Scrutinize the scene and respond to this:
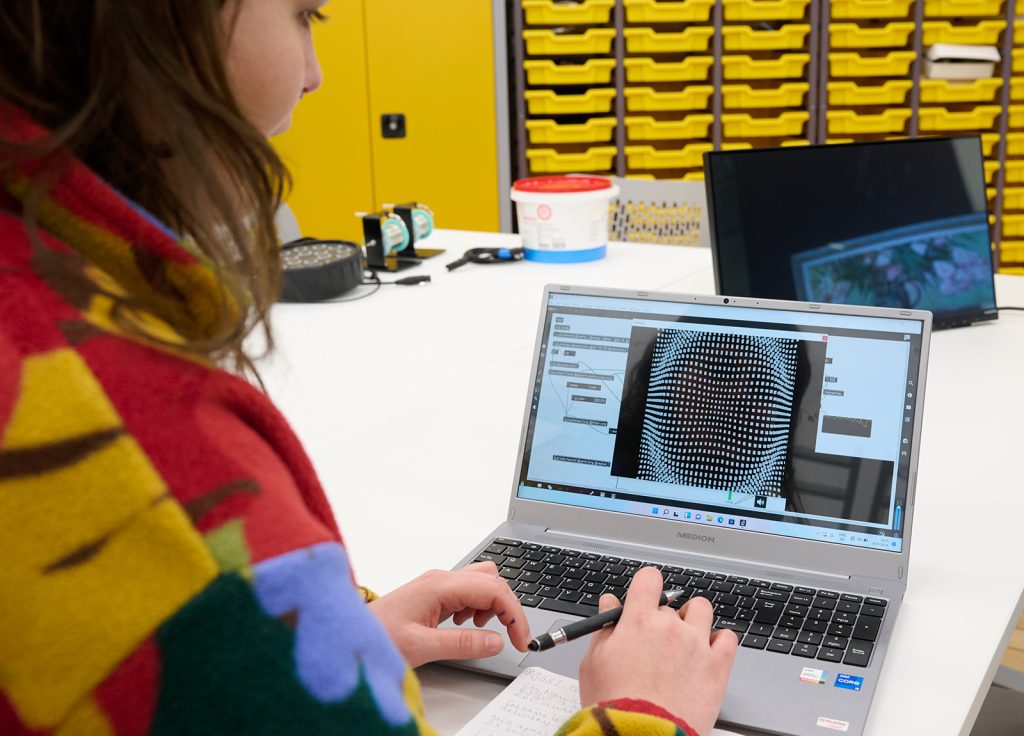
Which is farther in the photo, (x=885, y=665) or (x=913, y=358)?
(x=913, y=358)

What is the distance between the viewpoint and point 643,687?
61cm

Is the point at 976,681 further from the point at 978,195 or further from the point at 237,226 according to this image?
the point at 978,195

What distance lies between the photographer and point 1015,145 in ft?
11.0

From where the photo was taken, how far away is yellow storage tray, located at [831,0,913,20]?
10.6ft

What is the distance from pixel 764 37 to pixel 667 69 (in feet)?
1.07

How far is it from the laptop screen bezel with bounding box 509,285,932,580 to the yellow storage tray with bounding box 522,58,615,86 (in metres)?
2.51

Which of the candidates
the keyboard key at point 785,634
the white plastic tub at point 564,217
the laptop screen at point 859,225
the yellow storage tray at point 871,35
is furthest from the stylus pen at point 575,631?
A: the yellow storage tray at point 871,35

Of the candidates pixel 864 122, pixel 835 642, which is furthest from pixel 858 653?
pixel 864 122

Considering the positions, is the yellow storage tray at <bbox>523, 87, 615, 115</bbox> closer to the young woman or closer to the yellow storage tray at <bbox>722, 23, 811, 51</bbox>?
the yellow storage tray at <bbox>722, 23, 811, 51</bbox>

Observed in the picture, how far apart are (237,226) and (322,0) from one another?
12cm

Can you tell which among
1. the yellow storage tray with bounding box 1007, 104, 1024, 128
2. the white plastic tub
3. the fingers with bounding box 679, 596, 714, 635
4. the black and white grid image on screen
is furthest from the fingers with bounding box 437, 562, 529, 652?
the yellow storage tray with bounding box 1007, 104, 1024, 128

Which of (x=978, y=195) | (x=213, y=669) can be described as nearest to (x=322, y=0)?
(x=213, y=669)

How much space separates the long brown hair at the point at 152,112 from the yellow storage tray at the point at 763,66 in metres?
3.05

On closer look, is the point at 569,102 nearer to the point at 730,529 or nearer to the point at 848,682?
the point at 730,529
